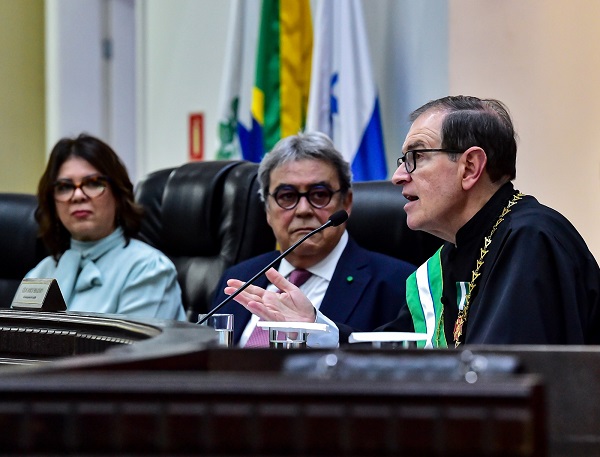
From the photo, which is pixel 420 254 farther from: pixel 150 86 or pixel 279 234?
pixel 150 86

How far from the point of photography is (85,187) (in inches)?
130

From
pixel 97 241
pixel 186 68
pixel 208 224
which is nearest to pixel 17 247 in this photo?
pixel 97 241

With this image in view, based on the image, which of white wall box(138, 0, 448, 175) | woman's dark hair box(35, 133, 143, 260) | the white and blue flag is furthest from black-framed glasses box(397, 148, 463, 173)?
white wall box(138, 0, 448, 175)

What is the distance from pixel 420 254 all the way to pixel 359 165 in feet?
3.72

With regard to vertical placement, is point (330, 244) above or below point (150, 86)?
below

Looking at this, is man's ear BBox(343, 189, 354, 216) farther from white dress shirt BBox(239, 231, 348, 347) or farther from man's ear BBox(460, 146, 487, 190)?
man's ear BBox(460, 146, 487, 190)

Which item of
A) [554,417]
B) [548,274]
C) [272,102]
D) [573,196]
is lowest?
[554,417]

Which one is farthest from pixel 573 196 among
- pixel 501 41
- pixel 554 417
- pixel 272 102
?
pixel 554 417

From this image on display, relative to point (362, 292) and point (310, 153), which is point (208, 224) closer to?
point (310, 153)

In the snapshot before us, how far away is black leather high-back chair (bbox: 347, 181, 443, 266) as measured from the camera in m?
2.96

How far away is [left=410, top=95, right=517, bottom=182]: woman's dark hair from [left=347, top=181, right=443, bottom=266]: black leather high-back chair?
70 cm

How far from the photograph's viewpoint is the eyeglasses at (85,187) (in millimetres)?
3305

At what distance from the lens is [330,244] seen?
113 inches

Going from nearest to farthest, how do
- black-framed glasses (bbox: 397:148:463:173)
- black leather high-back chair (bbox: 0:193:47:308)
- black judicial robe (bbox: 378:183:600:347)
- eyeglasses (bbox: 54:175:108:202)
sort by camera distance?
black judicial robe (bbox: 378:183:600:347) → black-framed glasses (bbox: 397:148:463:173) → eyeglasses (bbox: 54:175:108:202) → black leather high-back chair (bbox: 0:193:47:308)
